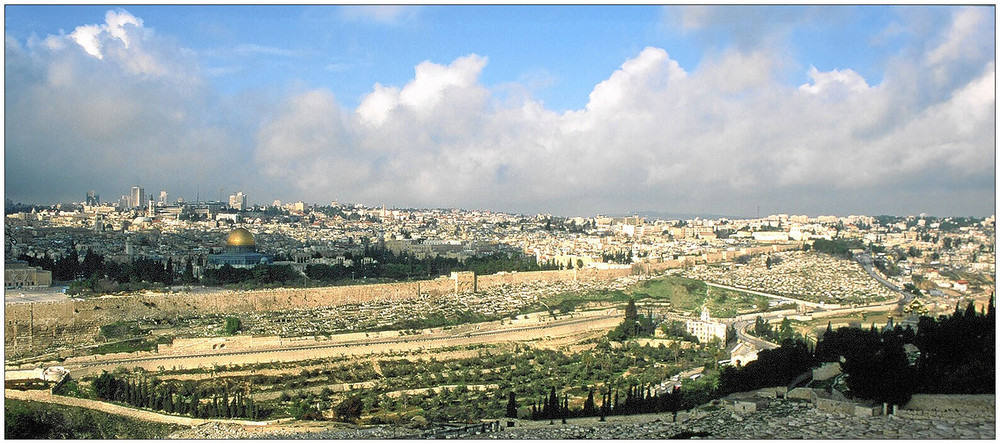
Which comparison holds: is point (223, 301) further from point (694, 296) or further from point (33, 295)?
point (694, 296)

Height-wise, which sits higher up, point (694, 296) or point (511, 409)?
point (694, 296)


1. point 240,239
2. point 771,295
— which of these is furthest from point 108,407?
point 240,239

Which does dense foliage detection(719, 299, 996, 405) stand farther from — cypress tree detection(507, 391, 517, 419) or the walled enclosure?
the walled enclosure

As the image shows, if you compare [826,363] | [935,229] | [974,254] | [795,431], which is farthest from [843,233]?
[795,431]

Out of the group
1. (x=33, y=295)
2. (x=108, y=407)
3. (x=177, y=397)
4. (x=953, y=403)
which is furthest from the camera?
(x=33, y=295)

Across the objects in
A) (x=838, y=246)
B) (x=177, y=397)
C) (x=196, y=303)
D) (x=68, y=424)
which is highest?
(x=838, y=246)

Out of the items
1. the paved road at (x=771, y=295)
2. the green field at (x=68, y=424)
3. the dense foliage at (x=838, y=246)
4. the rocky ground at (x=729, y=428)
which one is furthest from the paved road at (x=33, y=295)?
the dense foliage at (x=838, y=246)

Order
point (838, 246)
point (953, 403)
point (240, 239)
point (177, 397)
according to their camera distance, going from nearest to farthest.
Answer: point (953, 403) → point (177, 397) → point (838, 246) → point (240, 239)
